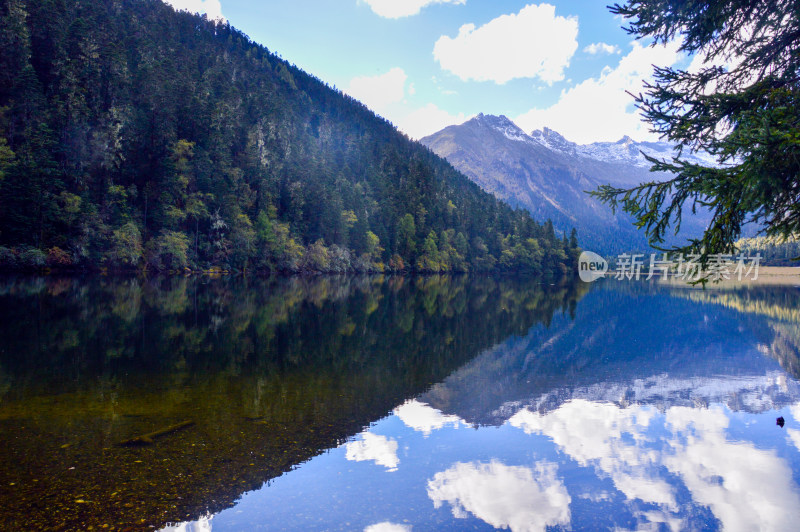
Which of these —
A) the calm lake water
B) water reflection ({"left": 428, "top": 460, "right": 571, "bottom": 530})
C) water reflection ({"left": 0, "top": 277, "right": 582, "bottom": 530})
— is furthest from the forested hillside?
water reflection ({"left": 428, "top": 460, "right": 571, "bottom": 530})

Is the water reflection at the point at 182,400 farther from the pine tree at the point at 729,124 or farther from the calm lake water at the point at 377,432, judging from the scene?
the pine tree at the point at 729,124

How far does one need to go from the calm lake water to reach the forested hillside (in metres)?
39.7

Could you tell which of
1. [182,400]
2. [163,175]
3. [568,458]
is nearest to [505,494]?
[568,458]

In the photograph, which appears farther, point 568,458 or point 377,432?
point 377,432

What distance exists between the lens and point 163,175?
69875mm

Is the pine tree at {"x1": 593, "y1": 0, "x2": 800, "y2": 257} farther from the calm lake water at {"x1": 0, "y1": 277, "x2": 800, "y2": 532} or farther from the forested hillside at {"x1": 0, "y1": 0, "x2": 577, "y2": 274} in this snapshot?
the forested hillside at {"x1": 0, "y1": 0, "x2": 577, "y2": 274}

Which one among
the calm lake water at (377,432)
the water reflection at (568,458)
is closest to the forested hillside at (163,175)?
the calm lake water at (377,432)

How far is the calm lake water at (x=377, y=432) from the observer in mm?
6996

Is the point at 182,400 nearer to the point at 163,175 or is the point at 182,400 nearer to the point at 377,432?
the point at 377,432

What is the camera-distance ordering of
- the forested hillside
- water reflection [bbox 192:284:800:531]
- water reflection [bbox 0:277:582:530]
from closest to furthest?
water reflection [bbox 0:277:582:530] → water reflection [bbox 192:284:800:531] → the forested hillside

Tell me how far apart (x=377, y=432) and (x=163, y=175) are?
235 feet

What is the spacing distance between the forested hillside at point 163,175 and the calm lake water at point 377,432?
3974 centimetres

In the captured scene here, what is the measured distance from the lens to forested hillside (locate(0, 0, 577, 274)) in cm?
5381

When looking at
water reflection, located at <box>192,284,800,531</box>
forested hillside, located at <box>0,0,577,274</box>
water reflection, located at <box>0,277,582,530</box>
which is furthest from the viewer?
forested hillside, located at <box>0,0,577,274</box>
